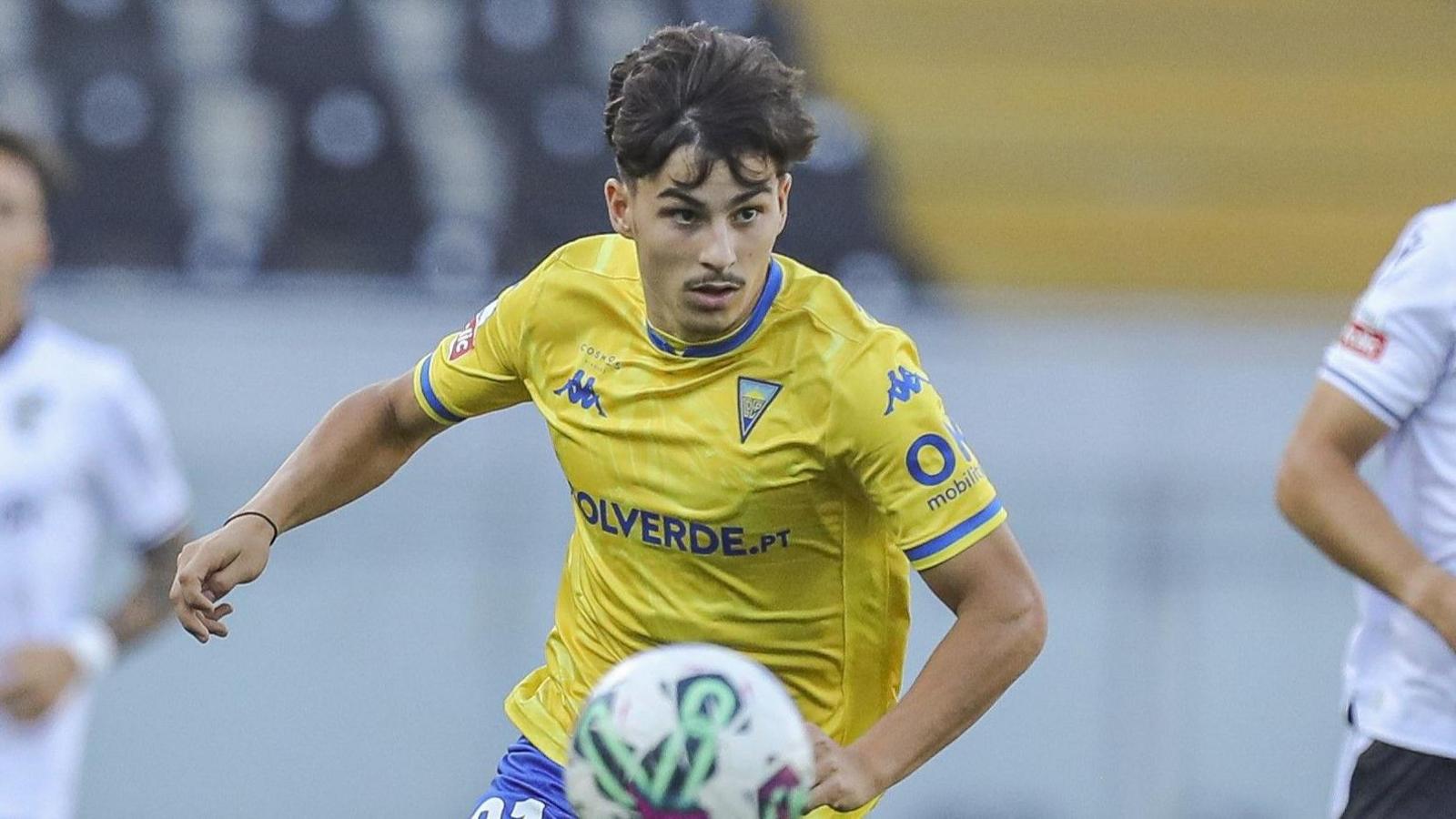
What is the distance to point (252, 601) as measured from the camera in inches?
325

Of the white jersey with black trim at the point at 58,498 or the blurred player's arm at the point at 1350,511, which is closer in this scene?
the blurred player's arm at the point at 1350,511

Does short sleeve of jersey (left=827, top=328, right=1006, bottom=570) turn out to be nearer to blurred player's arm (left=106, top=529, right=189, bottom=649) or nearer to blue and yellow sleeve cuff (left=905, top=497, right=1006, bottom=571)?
blue and yellow sleeve cuff (left=905, top=497, right=1006, bottom=571)

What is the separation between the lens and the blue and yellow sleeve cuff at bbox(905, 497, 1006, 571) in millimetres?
3217

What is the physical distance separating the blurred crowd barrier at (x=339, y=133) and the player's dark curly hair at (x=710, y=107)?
18.6ft

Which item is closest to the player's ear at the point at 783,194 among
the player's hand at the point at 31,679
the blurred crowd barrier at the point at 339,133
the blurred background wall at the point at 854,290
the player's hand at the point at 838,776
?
the player's hand at the point at 838,776

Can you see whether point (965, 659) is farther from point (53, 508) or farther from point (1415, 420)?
point (53, 508)

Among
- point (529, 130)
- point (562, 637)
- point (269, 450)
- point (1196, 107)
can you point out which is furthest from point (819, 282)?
point (1196, 107)

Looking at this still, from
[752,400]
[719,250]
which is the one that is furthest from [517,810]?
[719,250]

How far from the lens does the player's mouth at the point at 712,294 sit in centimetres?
330

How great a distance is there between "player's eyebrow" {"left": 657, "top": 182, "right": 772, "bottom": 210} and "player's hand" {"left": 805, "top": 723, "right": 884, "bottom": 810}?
0.79 metres

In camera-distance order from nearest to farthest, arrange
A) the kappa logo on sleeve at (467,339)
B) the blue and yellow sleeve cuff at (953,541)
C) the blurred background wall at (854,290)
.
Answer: the blue and yellow sleeve cuff at (953,541)
the kappa logo on sleeve at (467,339)
the blurred background wall at (854,290)

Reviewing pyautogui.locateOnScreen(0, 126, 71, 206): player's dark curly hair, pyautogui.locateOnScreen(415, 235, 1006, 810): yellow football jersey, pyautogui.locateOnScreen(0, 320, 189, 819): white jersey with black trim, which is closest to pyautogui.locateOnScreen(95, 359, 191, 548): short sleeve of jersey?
pyautogui.locateOnScreen(0, 320, 189, 819): white jersey with black trim

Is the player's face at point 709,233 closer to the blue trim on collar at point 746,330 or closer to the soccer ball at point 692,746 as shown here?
the blue trim on collar at point 746,330

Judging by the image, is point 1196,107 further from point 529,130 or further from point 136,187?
point 136,187
